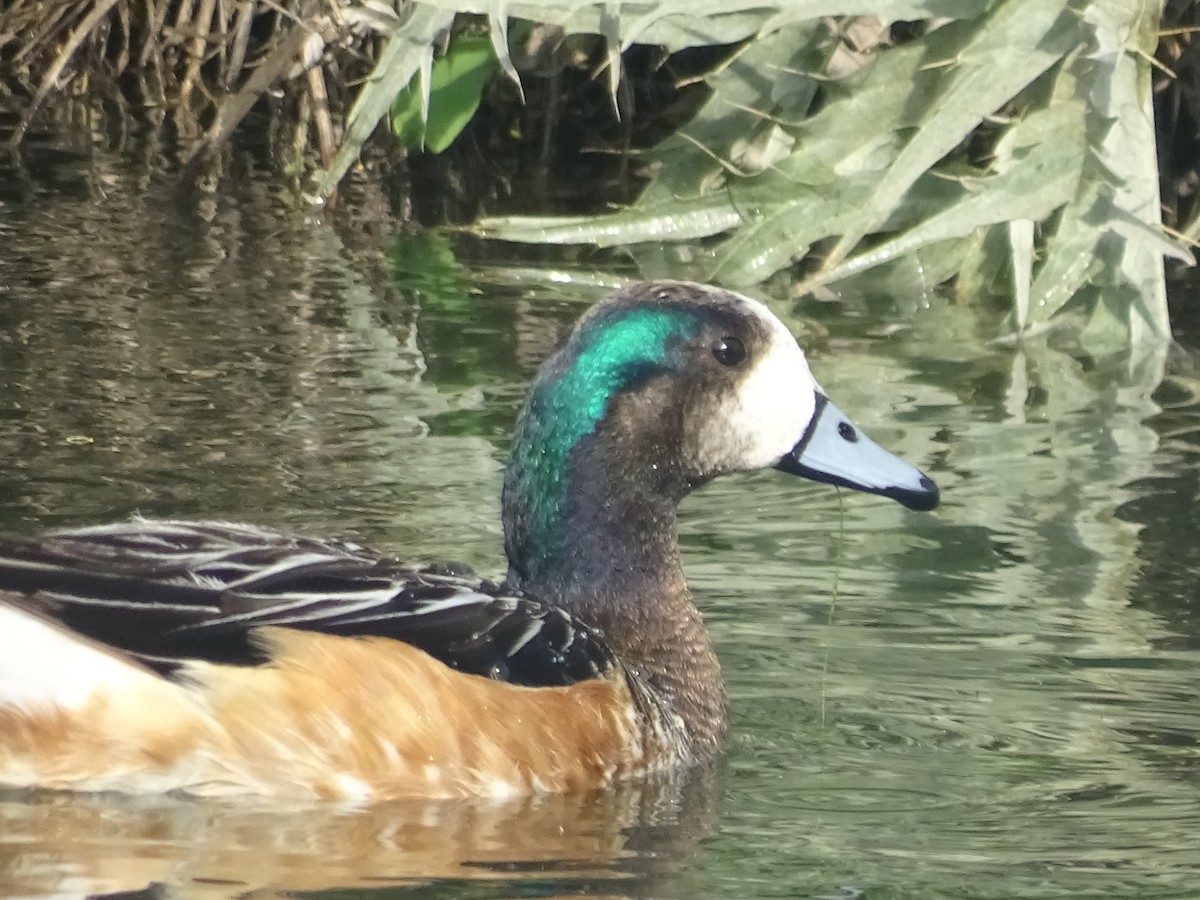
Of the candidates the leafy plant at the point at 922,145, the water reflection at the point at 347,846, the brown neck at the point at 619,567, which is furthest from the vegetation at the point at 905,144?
the water reflection at the point at 347,846

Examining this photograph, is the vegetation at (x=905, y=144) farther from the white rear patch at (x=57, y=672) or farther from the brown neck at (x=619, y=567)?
the white rear patch at (x=57, y=672)

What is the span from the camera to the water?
11.9 feet

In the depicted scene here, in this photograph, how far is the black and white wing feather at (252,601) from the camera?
3857 mm

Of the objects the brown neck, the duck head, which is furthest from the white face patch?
the brown neck

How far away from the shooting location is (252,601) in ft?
12.9

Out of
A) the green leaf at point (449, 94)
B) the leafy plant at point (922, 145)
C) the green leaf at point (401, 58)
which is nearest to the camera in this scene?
the leafy plant at point (922, 145)

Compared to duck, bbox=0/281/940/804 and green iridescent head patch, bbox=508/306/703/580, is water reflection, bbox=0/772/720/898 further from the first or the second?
green iridescent head patch, bbox=508/306/703/580

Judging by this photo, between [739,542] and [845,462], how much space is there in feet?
2.87

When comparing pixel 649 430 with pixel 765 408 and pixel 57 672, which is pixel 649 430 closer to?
pixel 765 408

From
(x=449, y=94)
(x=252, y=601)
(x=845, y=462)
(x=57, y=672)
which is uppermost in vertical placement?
(x=449, y=94)

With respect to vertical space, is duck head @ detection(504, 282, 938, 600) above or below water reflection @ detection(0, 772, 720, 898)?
above

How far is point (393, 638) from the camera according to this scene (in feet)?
13.0

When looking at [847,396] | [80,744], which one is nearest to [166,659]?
[80,744]

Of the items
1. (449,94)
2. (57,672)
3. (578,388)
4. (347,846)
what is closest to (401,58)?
(449,94)
